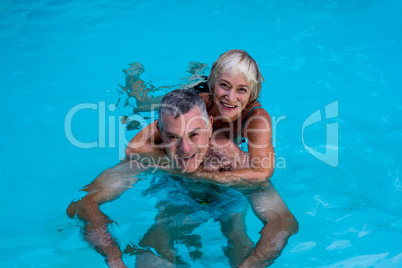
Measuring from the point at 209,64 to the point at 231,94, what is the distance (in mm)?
2490

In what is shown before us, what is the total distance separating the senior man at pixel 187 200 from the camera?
3350mm

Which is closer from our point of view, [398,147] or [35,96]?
[398,147]

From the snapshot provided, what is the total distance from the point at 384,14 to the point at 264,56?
8.03 ft

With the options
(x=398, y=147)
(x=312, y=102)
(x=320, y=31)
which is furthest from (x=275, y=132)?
(x=320, y=31)

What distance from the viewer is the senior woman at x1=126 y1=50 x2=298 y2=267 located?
342 cm

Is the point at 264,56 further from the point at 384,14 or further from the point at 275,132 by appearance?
the point at 384,14

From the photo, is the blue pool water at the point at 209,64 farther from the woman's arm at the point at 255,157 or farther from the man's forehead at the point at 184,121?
the man's forehead at the point at 184,121

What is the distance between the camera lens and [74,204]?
3828 millimetres

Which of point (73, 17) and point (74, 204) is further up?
point (73, 17)

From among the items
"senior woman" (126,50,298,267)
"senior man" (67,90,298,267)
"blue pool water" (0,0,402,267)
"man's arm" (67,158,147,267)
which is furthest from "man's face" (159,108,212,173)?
"blue pool water" (0,0,402,267)

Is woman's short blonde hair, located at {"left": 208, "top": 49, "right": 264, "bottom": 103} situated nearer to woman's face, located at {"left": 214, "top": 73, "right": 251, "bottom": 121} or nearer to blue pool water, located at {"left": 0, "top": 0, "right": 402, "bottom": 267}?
woman's face, located at {"left": 214, "top": 73, "right": 251, "bottom": 121}

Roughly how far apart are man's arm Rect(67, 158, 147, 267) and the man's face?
0.55m

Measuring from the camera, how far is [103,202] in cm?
368

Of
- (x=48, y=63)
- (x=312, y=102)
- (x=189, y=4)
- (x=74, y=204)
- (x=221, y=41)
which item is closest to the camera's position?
(x=74, y=204)
